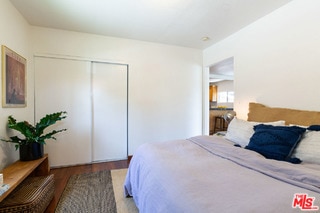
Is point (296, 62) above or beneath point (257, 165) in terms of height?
above

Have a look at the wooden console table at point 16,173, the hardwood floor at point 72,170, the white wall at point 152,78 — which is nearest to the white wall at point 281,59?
the white wall at point 152,78

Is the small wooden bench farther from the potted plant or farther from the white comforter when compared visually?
the white comforter

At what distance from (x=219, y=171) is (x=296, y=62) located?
1802mm

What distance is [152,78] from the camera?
3387mm

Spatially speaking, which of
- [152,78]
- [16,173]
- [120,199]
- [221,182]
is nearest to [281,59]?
[221,182]

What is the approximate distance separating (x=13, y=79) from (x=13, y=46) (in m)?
0.44

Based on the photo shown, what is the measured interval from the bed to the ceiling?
149cm

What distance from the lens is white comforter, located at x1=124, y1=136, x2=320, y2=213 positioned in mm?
754

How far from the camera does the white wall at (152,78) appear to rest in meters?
2.89

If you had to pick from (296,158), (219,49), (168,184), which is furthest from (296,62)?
(168,184)

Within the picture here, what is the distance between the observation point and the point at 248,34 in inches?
101

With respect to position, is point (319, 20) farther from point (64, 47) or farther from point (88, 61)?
point (64, 47)

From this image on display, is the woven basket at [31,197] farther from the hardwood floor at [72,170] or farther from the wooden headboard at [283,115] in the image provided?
the wooden headboard at [283,115]

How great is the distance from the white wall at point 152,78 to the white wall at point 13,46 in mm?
326
